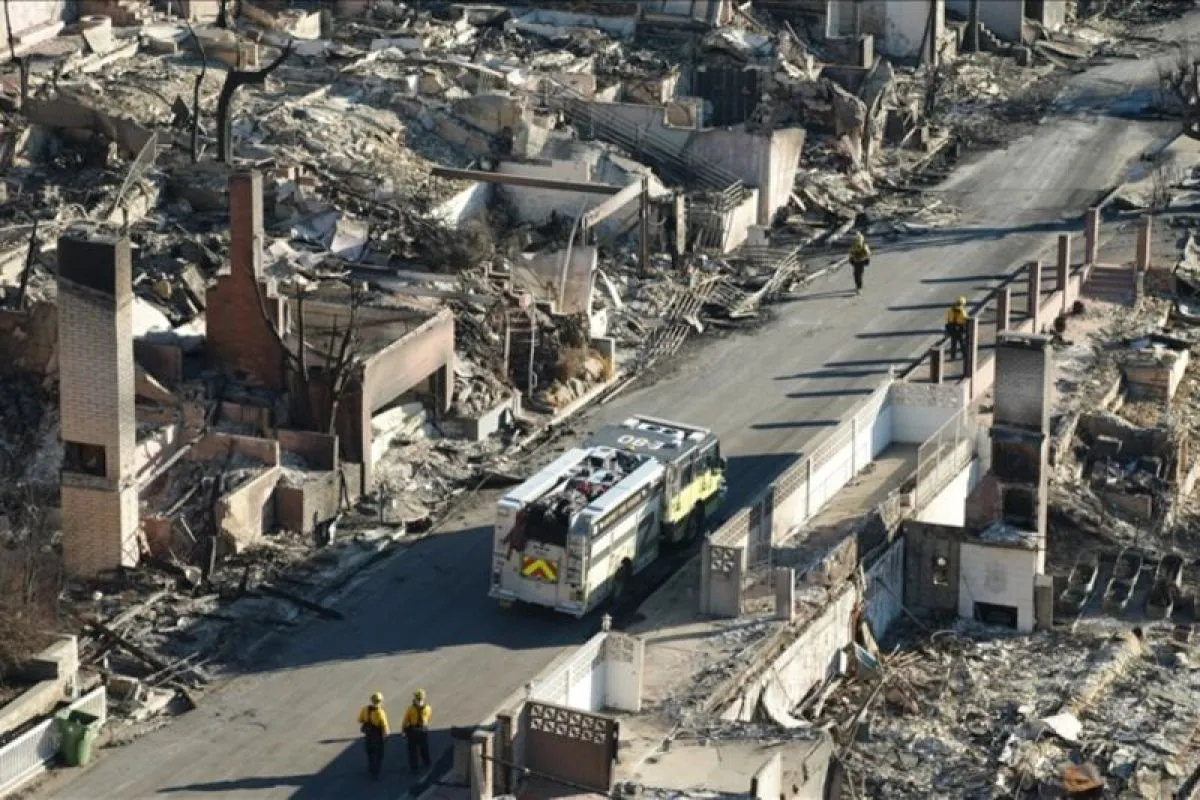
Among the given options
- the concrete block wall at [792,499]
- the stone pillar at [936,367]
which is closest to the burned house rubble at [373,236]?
the stone pillar at [936,367]

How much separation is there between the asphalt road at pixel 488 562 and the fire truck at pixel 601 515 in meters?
0.67

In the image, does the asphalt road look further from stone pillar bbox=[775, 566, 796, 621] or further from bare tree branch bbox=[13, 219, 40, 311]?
bare tree branch bbox=[13, 219, 40, 311]

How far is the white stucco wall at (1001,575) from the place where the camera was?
46.0m

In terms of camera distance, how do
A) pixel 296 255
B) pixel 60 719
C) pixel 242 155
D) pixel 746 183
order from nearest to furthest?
pixel 60 719 → pixel 296 255 → pixel 242 155 → pixel 746 183

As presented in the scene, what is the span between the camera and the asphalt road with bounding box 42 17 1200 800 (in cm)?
3884

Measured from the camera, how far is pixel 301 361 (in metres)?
47.1

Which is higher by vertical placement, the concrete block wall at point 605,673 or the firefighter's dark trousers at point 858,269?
the firefighter's dark trousers at point 858,269

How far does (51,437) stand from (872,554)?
12.3 meters

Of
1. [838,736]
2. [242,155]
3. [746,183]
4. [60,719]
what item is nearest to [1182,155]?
[746,183]

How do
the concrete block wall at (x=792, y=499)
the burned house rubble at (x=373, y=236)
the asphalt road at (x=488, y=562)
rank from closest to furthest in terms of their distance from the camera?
the asphalt road at (x=488, y=562) → the concrete block wall at (x=792, y=499) → the burned house rubble at (x=373, y=236)

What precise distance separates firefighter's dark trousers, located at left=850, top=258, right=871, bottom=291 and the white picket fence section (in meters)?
23.7

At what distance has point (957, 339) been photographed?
177 ft

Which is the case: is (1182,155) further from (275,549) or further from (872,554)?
(275,549)

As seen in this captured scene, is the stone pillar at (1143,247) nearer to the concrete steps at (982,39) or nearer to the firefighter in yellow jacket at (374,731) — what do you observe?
the concrete steps at (982,39)
